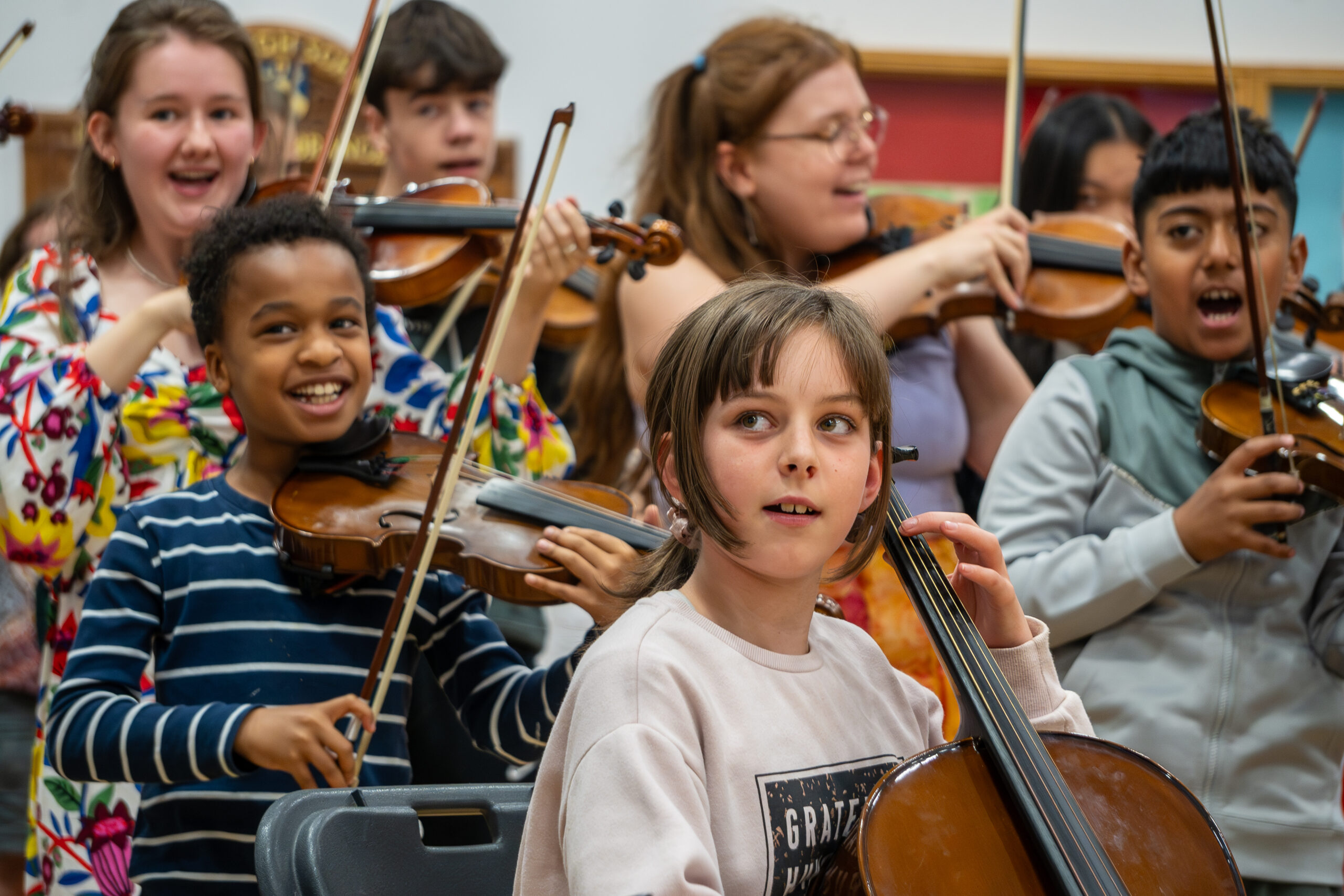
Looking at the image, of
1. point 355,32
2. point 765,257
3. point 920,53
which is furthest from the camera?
point 920,53

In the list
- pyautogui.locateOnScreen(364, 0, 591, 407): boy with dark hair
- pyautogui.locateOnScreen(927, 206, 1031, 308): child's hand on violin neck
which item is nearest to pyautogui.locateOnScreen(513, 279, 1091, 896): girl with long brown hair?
pyautogui.locateOnScreen(927, 206, 1031, 308): child's hand on violin neck

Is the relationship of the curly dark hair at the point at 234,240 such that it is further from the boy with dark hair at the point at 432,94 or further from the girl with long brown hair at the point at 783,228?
the boy with dark hair at the point at 432,94

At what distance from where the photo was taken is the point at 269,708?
1109 mm

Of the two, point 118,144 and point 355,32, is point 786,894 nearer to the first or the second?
point 118,144

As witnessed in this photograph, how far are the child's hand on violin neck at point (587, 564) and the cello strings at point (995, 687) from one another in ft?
0.98

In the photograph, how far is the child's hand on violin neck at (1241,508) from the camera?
129 cm

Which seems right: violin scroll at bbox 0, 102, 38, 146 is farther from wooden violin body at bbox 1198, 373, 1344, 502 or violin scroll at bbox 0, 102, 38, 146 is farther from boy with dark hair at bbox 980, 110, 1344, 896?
wooden violin body at bbox 1198, 373, 1344, 502

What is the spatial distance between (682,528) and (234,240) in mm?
631

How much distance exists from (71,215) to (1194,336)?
53.7 inches

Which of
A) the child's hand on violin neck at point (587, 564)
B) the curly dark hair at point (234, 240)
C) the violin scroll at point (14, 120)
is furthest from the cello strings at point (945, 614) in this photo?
the violin scroll at point (14, 120)

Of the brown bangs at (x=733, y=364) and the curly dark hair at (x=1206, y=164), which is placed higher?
the curly dark hair at (x=1206, y=164)

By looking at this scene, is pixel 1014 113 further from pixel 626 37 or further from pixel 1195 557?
pixel 626 37

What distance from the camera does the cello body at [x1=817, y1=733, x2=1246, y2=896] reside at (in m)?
0.79

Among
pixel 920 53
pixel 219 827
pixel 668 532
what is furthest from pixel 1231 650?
pixel 920 53
